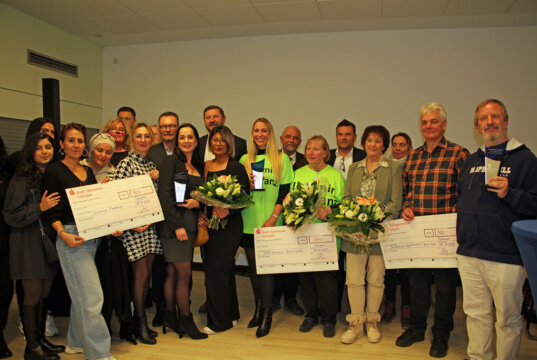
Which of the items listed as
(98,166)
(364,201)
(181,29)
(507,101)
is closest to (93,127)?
(181,29)

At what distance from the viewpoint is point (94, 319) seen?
112 inches

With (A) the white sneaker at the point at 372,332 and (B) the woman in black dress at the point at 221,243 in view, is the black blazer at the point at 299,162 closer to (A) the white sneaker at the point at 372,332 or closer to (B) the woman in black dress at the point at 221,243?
(B) the woman in black dress at the point at 221,243

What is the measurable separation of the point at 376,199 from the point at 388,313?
4.40 ft

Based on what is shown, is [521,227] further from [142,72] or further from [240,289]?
[142,72]

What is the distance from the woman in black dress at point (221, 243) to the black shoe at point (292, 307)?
2.63 feet

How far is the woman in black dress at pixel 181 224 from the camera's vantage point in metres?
3.18

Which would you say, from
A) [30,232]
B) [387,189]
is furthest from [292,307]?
[30,232]

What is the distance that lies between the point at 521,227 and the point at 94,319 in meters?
2.69

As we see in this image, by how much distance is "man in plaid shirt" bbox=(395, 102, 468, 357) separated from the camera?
9.87ft

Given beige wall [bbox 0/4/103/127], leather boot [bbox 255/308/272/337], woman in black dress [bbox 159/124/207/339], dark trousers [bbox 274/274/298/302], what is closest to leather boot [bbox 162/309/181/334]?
woman in black dress [bbox 159/124/207/339]

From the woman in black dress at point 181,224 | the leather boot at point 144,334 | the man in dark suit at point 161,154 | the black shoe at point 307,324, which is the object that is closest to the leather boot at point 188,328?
the woman in black dress at point 181,224

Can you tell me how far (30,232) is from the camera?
2.86 meters

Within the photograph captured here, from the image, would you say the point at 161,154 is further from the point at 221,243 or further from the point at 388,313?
the point at 388,313

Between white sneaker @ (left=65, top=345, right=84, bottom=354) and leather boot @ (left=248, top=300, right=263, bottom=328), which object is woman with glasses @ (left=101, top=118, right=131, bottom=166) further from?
leather boot @ (left=248, top=300, right=263, bottom=328)
